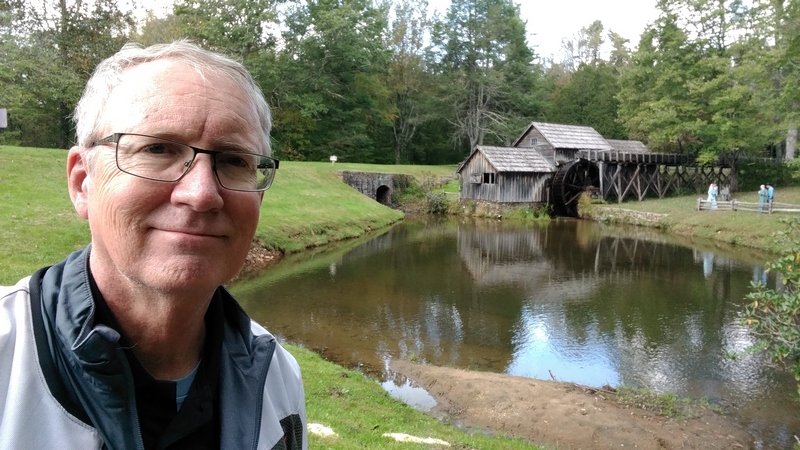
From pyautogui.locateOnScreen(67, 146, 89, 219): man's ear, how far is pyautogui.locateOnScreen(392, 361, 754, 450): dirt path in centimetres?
707

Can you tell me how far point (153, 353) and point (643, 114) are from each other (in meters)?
36.8

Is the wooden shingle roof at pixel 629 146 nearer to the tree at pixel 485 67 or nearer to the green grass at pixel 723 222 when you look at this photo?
the green grass at pixel 723 222

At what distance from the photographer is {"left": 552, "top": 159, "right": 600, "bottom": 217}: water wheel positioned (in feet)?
108

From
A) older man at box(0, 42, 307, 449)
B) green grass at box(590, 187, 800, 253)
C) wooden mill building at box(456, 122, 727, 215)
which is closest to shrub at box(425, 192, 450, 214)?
wooden mill building at box(456, 122, 727, 215)

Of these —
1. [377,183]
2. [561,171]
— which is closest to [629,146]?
[561,171]

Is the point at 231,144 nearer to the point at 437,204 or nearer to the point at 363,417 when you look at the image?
the point at 363,417

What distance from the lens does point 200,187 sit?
4.66 ft

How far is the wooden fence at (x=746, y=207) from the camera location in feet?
77.7

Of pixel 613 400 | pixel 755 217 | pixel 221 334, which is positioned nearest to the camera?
pixel 221 334

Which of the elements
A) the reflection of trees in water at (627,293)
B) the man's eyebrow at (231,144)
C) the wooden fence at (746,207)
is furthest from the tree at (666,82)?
the man's eyebrow at (231,144)

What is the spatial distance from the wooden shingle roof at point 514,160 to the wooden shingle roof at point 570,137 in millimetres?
1558

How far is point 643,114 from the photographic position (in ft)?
111

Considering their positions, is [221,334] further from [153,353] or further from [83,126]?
[83,126]

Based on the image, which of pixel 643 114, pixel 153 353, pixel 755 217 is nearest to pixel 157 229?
pixel 153 353
